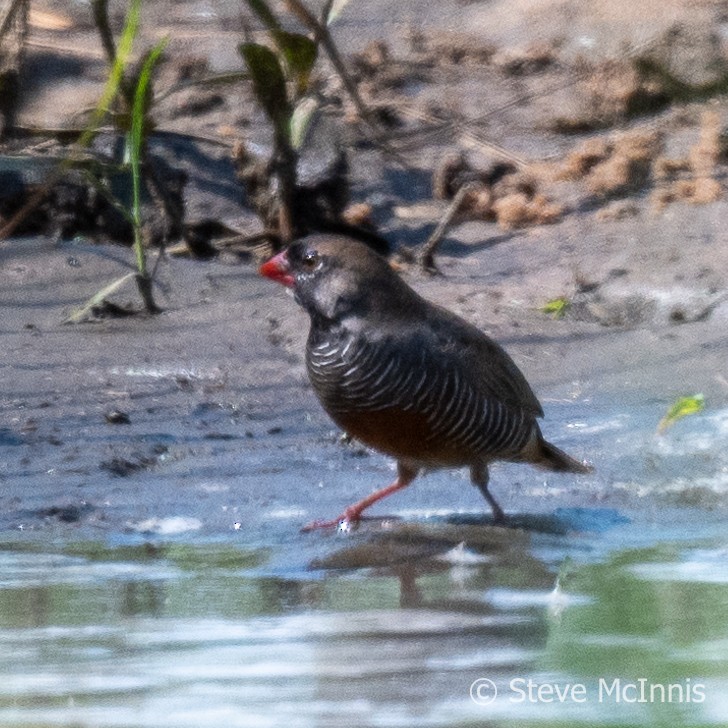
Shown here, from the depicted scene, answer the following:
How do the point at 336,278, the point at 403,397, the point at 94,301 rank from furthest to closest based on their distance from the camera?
the point at 94,301, the point at 336,278, the point at 403,397

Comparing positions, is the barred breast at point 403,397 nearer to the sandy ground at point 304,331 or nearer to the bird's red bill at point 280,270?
the bird's red bill at point 280,270

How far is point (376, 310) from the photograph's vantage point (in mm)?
5418

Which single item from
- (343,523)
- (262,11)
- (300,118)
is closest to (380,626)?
(343,523)

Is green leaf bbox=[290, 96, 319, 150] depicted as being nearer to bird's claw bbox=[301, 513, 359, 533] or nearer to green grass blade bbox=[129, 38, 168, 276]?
green grass blade bbox=[129, 38, 168, 276]

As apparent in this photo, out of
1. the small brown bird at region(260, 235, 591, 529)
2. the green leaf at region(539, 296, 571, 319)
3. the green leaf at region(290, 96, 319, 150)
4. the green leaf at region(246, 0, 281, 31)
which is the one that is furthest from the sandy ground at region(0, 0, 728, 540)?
the green leaf at region(246, 0, 281, 31)

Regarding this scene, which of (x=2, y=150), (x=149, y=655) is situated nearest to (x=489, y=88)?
(x=2, y=150)

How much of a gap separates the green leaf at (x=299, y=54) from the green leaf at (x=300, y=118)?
502 millimetres

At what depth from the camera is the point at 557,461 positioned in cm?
579

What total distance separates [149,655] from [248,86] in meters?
7.07

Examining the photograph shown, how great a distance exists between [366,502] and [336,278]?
71cm

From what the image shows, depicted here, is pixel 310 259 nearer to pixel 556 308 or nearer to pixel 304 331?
pixel 304 331

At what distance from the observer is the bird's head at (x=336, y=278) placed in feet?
17.8

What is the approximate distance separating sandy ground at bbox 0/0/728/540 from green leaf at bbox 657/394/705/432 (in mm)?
93

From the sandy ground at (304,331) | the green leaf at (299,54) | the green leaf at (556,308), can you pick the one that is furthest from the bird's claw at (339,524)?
the green leaf at (556,308)
